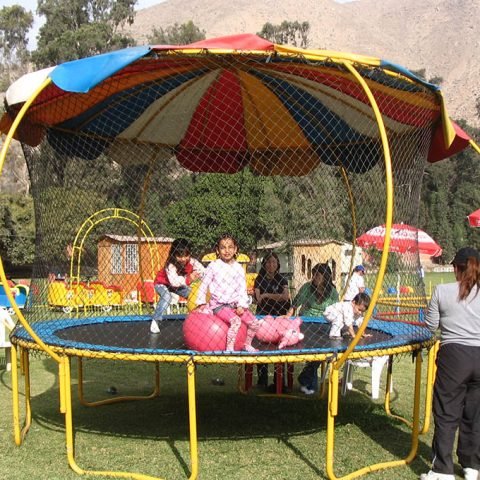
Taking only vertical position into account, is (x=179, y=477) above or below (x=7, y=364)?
above

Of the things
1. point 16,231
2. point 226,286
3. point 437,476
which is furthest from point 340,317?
point 16,231

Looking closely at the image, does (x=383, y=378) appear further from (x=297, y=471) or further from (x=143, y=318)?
(x=297, y=471)

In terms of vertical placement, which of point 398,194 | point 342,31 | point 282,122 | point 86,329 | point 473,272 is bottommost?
point 86,329

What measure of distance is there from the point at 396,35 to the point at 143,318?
155 m

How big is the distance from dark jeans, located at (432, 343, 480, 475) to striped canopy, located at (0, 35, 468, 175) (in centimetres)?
172

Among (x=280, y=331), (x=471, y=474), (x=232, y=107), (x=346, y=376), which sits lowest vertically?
(x=346, y=376)

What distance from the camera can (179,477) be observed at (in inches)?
181

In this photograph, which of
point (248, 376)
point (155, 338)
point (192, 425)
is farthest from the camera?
point (248, 376)

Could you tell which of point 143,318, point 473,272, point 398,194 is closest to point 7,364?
point 143,318

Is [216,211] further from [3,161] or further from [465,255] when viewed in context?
[465,255]

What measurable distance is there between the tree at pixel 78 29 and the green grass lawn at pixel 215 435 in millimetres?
44449

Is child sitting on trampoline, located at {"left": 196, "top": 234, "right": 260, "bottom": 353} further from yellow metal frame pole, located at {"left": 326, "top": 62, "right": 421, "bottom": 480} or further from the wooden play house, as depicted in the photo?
the wooden play house

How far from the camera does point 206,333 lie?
498cm

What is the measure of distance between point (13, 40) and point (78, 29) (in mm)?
17528
